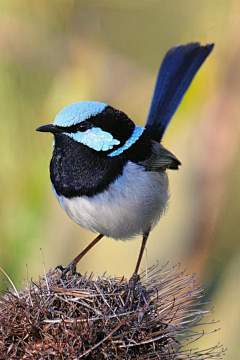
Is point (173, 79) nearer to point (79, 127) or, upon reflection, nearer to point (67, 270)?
point (79, 127)

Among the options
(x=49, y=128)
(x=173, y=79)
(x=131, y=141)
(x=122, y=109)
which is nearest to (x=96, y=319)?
(x=49, y=128)

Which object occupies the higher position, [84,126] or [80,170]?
[84,126]

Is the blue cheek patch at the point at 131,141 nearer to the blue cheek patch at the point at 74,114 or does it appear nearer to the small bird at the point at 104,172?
the small bird at the point at 104,172

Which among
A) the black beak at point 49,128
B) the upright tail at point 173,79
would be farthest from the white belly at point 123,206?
the upright tail at point 173,79

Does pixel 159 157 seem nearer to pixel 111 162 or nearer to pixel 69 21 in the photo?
pixel 111 162

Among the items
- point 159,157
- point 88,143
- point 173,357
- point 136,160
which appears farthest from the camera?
point 159,157

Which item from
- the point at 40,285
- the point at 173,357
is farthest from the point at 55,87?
the point at 173,357
